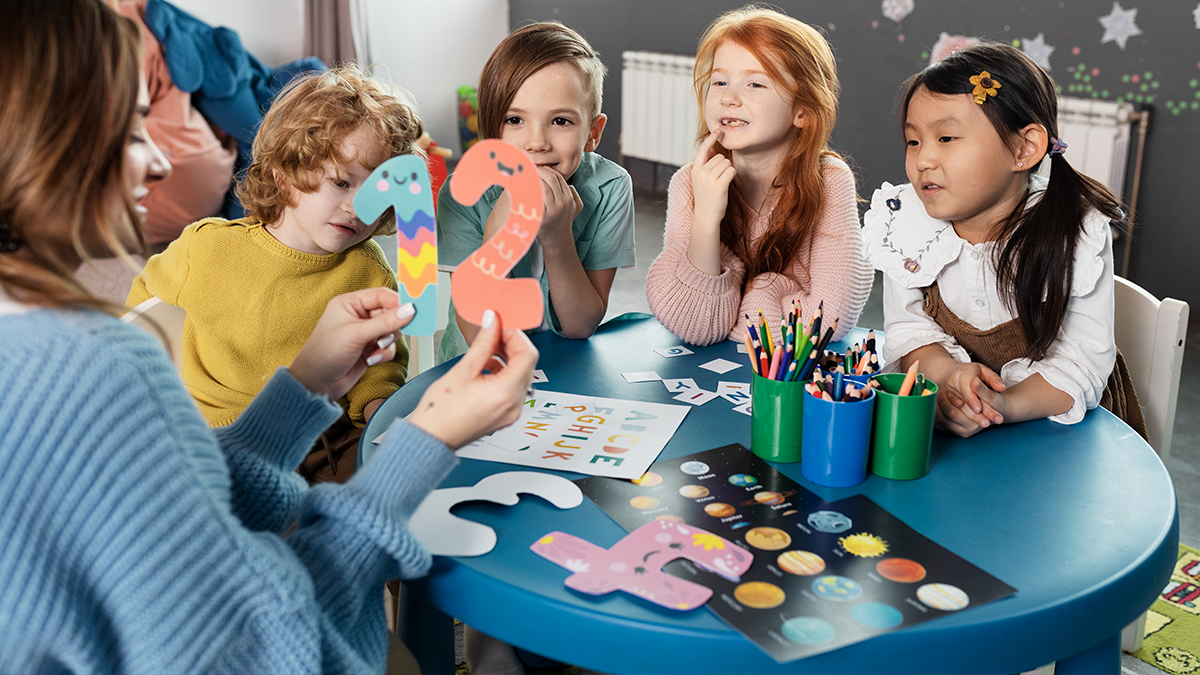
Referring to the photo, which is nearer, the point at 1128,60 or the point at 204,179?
the point at 1128,60

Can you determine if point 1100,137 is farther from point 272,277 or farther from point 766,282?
point 272,277

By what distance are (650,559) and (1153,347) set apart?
101cm

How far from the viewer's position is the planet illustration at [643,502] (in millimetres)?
938

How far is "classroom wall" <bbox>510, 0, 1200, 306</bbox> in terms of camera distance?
344cm

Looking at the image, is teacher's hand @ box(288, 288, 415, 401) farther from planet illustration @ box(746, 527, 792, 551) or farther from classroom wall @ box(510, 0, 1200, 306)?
classroom wall @ box(510, 0, 1200, 306)

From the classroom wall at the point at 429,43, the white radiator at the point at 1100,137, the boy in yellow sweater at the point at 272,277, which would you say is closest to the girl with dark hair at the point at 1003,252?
the boy in yellow sweater at the point at 272,277

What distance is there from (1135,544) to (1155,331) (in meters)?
0.67

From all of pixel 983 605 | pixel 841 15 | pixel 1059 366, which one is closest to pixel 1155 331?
pixel 1059 366

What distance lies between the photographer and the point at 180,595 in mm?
677

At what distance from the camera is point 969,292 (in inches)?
54.1

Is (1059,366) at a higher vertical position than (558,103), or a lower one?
lower

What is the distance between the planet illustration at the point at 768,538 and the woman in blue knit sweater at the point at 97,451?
344 millimetres

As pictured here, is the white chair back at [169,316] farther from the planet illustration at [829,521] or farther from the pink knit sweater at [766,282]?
the planet illustration at [829,521]

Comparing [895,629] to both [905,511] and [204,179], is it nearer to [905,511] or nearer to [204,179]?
[905,511]
